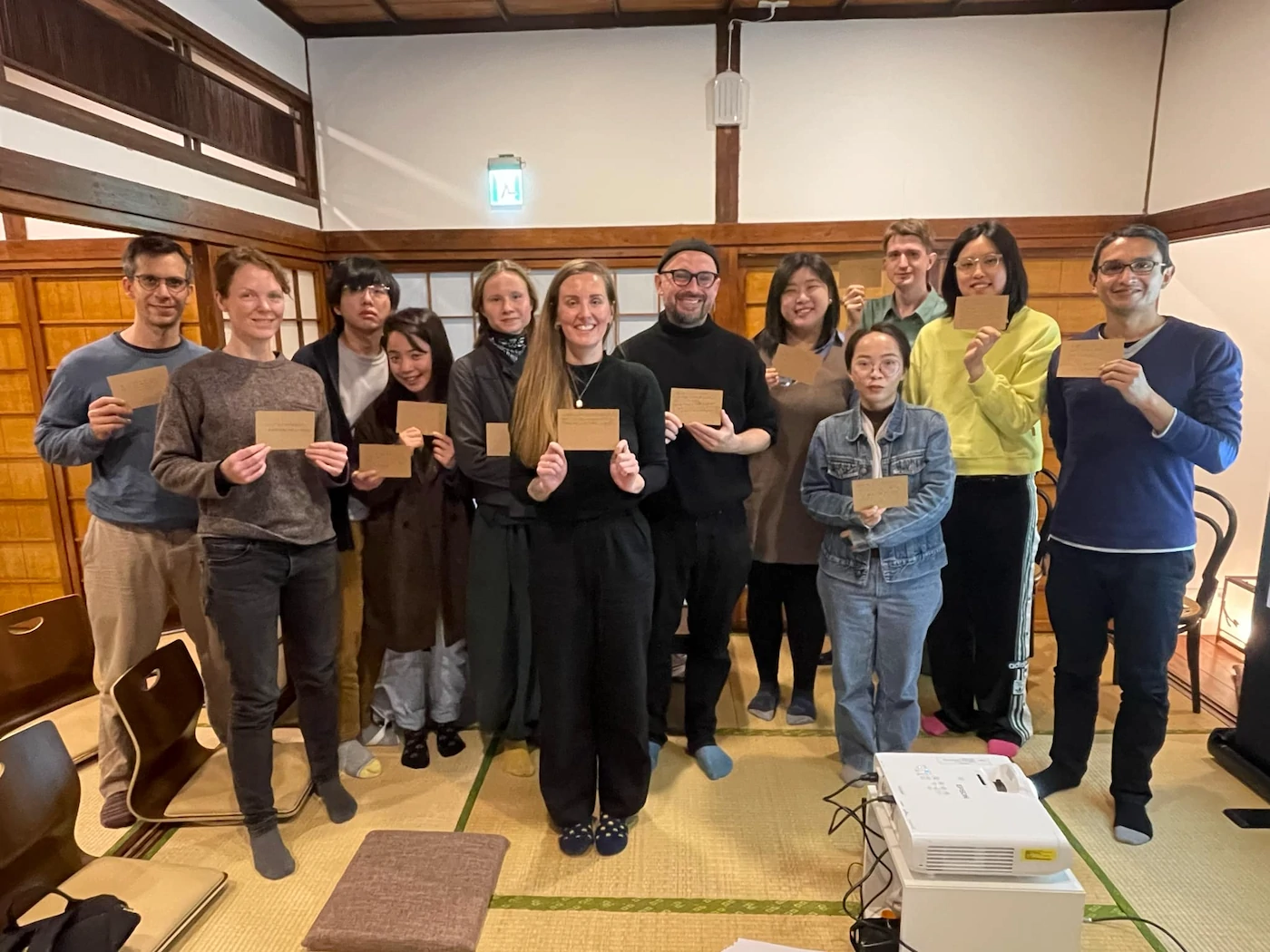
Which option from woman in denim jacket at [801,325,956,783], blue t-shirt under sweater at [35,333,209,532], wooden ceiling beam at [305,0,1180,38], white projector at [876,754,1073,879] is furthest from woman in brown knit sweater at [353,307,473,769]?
wooden ceiling beam at [305,0,1180,38]

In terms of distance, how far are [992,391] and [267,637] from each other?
2.14 metres

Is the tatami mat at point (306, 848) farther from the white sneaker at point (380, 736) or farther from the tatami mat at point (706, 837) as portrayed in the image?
the tatami mat at point (706, 837)

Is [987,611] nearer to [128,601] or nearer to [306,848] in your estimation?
[306,848]

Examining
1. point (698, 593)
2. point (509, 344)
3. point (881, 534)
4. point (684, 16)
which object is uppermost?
point (684, 16)


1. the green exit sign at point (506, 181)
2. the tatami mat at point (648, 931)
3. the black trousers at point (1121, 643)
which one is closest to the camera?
the tatami mat at point (648, 931)

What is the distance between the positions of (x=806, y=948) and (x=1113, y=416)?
1566 mm

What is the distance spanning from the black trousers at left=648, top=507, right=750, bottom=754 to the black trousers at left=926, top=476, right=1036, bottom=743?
75cm

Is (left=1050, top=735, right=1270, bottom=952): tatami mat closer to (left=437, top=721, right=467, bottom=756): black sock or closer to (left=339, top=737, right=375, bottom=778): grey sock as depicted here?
(left=437, top=721, right=467, bottom=756): black sock

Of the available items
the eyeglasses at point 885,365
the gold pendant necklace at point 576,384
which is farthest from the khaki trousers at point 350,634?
the eyeglasses at point 885,365

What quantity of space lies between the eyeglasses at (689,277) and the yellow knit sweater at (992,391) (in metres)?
0.77

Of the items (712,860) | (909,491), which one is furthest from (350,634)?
(909,491)

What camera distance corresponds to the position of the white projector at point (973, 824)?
143 cm

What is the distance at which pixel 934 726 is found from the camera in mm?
2617

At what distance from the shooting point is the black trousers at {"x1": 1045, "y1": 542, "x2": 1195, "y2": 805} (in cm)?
195
